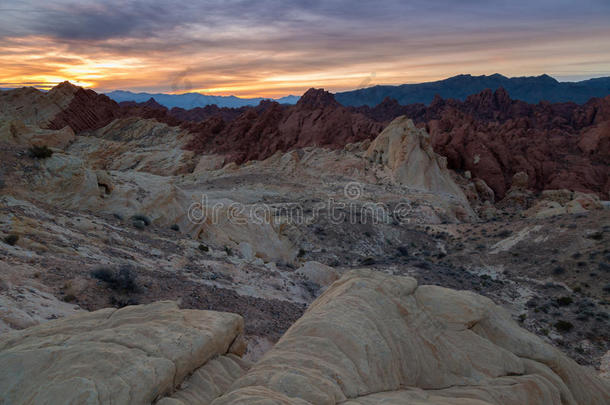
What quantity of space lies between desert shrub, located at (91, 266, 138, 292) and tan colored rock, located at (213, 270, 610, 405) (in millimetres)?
5300

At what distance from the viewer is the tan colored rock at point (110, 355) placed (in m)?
4.20

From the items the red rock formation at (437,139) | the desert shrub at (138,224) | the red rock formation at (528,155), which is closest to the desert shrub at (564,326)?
the desert shrub at (138,224)

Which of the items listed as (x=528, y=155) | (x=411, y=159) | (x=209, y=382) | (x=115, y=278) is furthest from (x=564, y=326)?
(x=528, y=155)

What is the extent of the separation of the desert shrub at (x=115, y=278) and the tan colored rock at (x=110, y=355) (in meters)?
3.18

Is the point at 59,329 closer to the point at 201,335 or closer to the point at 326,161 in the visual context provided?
the point at 201,335

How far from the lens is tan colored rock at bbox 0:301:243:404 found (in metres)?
4.20

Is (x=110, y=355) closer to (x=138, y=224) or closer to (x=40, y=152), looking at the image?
(x=138, y=224)

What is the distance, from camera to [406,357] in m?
6.31

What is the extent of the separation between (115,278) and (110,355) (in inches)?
210

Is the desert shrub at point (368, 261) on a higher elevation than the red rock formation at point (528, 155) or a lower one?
lower

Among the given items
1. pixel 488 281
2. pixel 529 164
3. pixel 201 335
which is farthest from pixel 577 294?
pixel 529 164

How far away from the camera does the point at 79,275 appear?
9.34 metres

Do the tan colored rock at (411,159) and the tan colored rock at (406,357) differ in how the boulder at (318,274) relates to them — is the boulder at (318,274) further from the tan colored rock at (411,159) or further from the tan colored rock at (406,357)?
the tan colored rock at (411,159)

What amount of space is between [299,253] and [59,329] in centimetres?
1868
